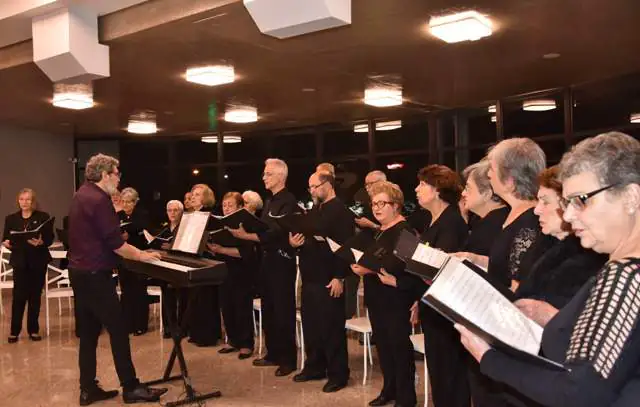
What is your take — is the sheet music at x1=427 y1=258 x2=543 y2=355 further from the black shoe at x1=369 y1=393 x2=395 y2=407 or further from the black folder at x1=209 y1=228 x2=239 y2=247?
the black folder at x1=209 y1=228 x2=239 y2=247

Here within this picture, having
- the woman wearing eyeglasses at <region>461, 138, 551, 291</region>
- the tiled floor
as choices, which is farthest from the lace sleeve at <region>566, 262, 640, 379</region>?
the tiled floor

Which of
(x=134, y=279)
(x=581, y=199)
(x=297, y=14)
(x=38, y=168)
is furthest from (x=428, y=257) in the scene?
(x=38, y=168)

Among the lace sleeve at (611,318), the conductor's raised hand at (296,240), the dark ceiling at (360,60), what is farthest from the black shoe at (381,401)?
the lace sleeve at (611,318)

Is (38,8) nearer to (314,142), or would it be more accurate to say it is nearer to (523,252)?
(523,252)

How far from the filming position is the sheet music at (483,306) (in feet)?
5.09

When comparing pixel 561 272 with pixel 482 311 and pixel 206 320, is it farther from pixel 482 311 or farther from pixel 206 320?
pixel 206 320

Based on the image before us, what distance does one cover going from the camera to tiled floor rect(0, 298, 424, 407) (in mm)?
4535

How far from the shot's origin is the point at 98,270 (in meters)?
4.38

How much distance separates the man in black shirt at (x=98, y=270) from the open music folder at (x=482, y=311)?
Answer: 9.84 ft

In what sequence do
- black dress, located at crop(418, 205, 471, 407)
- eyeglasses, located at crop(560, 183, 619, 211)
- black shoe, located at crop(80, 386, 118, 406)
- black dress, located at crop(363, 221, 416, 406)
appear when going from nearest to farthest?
eyeglasses, located at crop(560, 183, 619, 211), black dress, located at crop(418, 205, 471, 407), black dress, located at crop(363, 221, 416, 406), black shoe, located at crop(80, 386, 118, 406)

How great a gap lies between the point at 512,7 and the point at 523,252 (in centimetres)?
302

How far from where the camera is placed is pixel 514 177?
267 centimetres

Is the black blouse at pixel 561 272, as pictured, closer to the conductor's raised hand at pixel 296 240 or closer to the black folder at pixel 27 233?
the conductor's raised hand at pixel 296 240

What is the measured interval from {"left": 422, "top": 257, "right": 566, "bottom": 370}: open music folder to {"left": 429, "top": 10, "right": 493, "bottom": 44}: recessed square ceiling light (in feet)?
12.7
